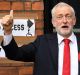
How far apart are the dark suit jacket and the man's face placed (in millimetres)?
139

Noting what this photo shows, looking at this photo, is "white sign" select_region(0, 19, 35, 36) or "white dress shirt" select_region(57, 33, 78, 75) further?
"white sign" select_region(0, 19, 35, 36)

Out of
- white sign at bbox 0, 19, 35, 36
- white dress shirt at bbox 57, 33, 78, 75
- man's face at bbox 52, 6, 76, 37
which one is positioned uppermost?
man's face at bbox 52, 6, 76, 37

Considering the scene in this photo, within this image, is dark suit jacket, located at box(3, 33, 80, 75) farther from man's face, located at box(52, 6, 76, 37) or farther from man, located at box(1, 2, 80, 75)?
man's face, located at box(52, 6, 76, 37)

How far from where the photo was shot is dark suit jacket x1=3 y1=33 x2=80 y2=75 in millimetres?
3760

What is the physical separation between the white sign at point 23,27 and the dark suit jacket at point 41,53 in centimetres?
119

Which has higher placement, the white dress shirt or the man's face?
the man's face

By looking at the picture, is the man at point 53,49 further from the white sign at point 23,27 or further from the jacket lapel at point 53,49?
the white sign at point 23,27

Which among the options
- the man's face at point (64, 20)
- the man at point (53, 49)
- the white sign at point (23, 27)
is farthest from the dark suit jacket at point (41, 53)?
the white sign at point (23, 27)

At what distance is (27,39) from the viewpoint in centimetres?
514

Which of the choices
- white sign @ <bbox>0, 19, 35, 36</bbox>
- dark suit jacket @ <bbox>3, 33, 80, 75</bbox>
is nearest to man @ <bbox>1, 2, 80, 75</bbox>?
dark suit jacket @ <bbox>3, 33, 80, 75</bbox>

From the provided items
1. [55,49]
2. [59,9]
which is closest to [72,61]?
[55,49]

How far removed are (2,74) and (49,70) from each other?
1.56 meters

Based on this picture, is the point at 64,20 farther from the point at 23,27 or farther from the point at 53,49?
the point at 23,27

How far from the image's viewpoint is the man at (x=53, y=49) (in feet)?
12.3
